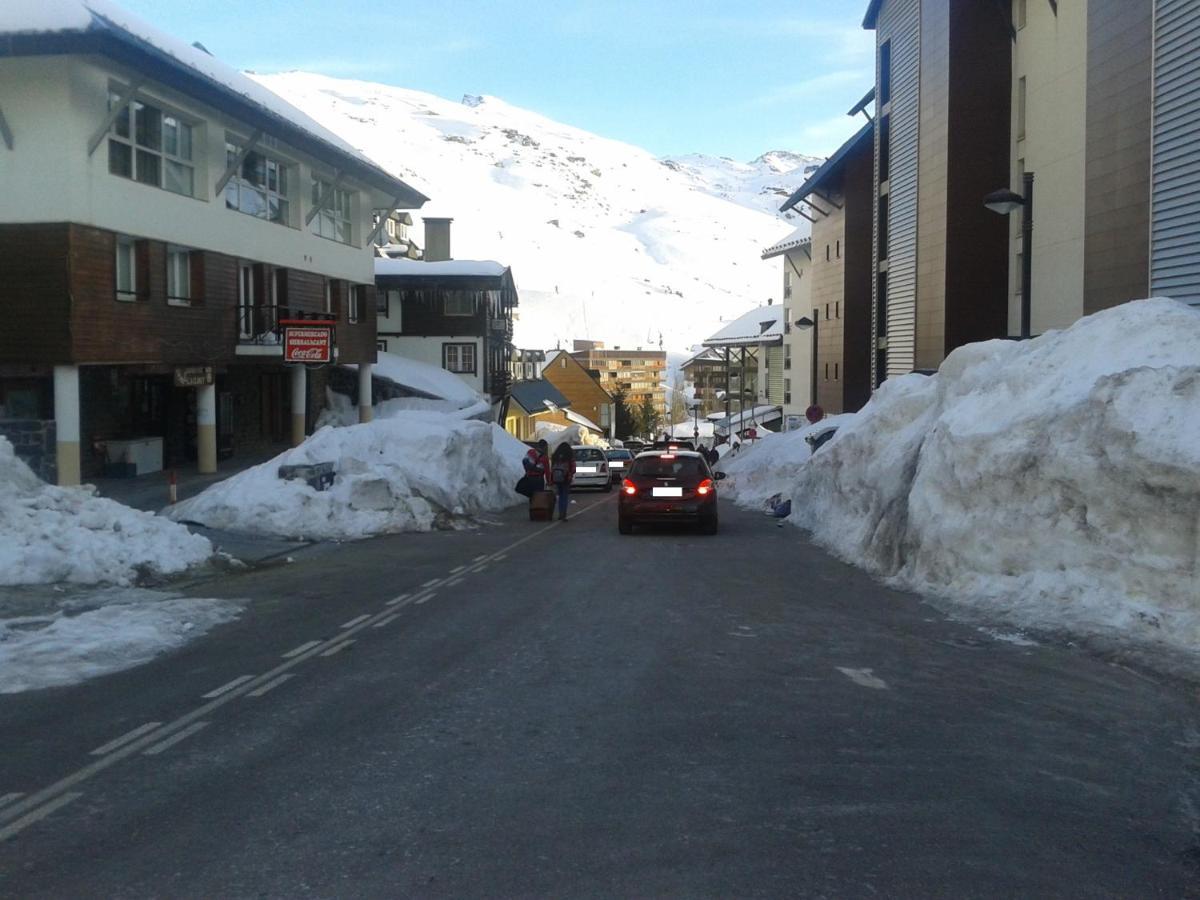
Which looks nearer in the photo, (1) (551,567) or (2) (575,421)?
(1) (551,567)

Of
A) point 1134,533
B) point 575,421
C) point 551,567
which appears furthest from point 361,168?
point 575,421

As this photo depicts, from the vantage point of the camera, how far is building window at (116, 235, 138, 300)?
22609 millimetres

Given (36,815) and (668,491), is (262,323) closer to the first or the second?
(668,491)

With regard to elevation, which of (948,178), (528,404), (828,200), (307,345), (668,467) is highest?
(828,200)

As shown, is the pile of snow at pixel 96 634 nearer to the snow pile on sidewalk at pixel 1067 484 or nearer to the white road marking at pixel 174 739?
the white road marking at pixel 174 739

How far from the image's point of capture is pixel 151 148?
23641 millimetres

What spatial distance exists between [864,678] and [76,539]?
965cm

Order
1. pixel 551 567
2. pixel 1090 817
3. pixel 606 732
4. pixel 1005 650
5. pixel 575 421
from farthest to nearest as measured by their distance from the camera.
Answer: pixel 575 421
pixel 551 567
pixel 1005 650
pixel 606 732
pixel 1090 817

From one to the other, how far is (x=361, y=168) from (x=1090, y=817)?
32108mm

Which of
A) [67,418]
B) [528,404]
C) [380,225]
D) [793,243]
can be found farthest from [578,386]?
[67,418]

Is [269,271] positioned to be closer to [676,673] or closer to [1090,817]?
[676,673]

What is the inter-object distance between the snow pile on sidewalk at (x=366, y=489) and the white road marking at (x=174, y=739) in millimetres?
12324

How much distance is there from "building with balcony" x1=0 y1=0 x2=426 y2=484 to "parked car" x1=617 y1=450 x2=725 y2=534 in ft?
34.2

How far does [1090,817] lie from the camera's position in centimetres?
535
